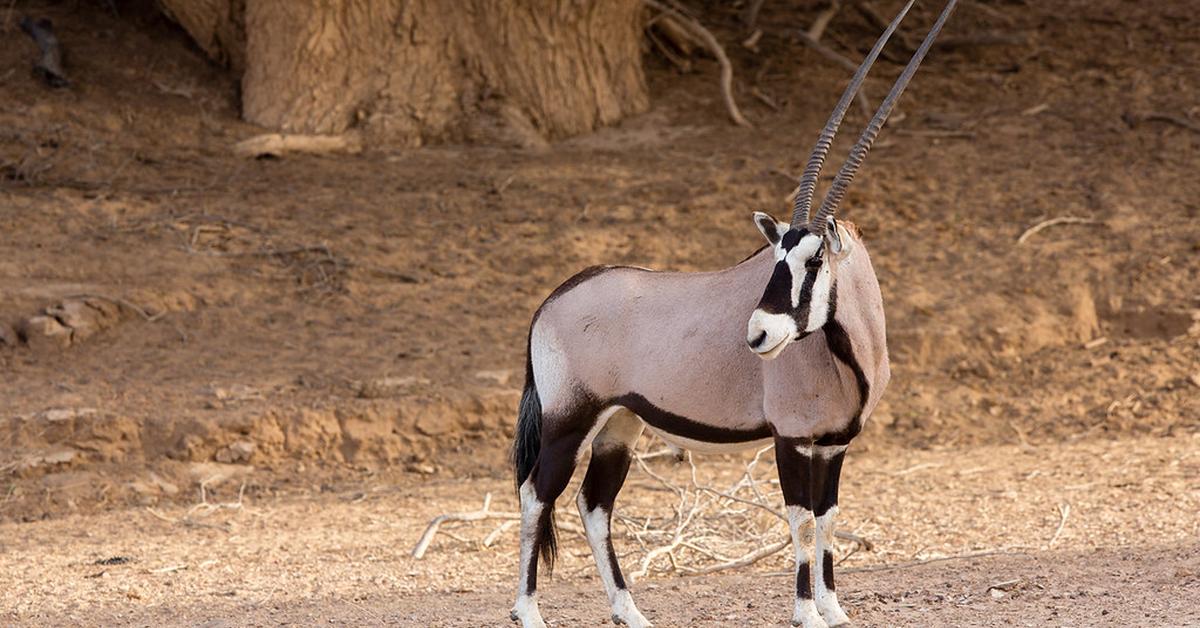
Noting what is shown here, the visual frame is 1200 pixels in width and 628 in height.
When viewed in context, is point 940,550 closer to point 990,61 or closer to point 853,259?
point 853,259

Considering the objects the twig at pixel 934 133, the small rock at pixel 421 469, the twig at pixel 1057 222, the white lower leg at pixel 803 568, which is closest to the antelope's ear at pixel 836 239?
the white lower leg at pixel 803 568

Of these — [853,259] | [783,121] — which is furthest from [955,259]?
[853,259]

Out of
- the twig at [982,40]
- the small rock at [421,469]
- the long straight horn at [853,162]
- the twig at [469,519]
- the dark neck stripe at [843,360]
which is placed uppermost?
the long straight horn at [853,162]

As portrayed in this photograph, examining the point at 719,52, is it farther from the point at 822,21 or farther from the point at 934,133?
the point at 934,133

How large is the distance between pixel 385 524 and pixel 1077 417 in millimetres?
4228

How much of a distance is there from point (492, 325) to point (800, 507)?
196 inches

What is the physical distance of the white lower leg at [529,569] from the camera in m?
5.60

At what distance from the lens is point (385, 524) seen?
7938 mm

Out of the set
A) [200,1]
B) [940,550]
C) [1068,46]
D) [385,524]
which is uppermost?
[1068,46]

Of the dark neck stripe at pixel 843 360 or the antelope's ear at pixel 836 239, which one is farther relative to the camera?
the dark neck stripe at pixel 843 360

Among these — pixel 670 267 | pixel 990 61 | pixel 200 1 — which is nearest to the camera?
pixel 670 267

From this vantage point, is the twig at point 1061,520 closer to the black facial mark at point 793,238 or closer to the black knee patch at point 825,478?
the black knee patch at point 825,478

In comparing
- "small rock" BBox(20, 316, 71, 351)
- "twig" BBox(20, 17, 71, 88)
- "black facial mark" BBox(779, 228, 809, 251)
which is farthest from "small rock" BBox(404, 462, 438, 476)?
"twig" BBox(20, 17, 71, 88)

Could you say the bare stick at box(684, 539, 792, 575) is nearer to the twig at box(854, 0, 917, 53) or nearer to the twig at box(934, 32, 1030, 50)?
the twig at box(854, 0, 917, 53)
